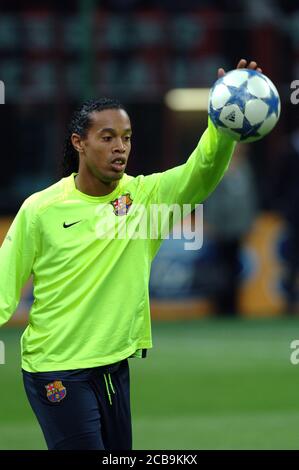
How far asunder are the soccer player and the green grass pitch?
324 cm

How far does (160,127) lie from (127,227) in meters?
12.7

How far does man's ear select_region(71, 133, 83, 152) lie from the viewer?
632 centimetres

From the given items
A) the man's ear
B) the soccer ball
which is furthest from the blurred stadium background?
the soccer ball

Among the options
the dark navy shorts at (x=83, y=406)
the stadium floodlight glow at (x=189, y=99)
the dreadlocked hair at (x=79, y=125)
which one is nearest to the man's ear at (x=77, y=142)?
the dreadlocked hair at (x=79, y=125)

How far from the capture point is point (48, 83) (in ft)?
60.7

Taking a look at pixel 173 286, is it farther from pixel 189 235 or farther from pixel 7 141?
pixel 7 141

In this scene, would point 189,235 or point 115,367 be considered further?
point 189,235

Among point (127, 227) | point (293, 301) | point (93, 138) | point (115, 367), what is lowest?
point (293, 301)

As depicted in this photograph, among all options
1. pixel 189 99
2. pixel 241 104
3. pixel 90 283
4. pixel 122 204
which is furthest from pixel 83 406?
pixel 189 99

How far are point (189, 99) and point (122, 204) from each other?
41.4ft

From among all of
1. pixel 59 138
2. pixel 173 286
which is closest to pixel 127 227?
pixel 173 286

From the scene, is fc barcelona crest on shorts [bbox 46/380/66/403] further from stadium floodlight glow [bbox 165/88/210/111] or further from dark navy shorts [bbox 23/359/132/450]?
stadium floodlight glow [bbox 165/88/210/111]

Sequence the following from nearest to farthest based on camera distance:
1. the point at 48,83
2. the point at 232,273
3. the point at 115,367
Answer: the point at 115,367 < the point at 232,273 < the point at 48,83

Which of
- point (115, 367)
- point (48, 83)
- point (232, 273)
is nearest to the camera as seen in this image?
point (115, 367)
